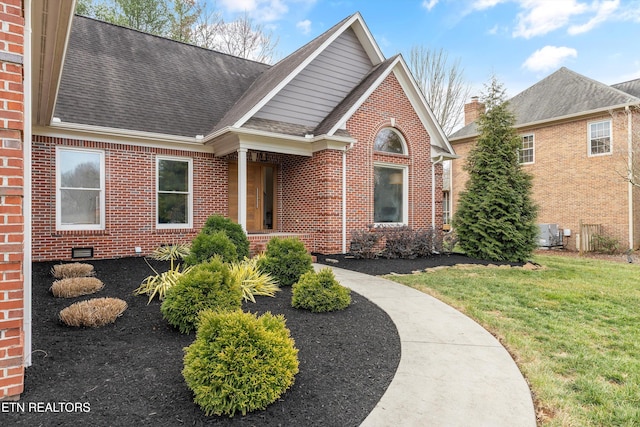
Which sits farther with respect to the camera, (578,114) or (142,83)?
(578,114)

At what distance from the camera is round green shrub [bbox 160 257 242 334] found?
362 cm

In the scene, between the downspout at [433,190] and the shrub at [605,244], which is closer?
the downspout at [433,190]

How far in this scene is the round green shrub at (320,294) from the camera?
14.9 ft

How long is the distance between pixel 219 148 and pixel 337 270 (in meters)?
4.64

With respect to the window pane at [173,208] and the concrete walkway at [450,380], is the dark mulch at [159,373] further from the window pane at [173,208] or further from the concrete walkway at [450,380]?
the window pane at [173,208]

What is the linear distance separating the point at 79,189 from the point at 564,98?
62.1 ft

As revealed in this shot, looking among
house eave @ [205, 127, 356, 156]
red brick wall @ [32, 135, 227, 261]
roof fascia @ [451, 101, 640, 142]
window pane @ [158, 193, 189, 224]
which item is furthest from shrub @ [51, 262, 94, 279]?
roof fascia @ [451, 101, 640, 142]

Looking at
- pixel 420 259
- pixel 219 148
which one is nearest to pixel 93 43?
pixel 219 148

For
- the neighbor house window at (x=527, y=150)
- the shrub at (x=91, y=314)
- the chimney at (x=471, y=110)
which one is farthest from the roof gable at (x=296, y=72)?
the chimney at (x=471, y=110)

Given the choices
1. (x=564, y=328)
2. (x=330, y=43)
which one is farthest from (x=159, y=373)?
(x=330, y=43)

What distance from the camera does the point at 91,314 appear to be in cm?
371

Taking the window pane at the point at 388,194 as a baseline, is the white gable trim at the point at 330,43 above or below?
above

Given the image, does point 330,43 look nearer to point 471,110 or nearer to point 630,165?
point 630,165

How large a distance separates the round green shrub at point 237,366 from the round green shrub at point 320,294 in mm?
1916
